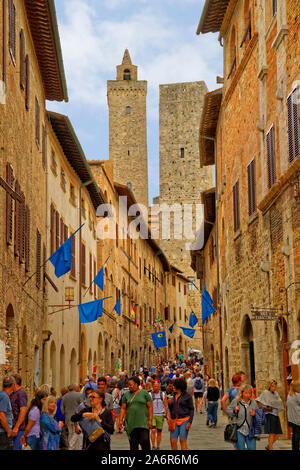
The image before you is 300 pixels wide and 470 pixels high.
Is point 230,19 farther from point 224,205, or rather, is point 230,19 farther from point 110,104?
point 110,104

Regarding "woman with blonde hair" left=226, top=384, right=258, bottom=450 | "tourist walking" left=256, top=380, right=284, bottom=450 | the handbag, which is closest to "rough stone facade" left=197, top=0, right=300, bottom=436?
"tourist walking" left=256, top=380, right=284, bottom=450

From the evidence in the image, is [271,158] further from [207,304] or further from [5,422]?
→ [207,304]

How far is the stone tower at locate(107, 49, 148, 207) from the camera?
82438 mm

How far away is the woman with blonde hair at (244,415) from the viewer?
10367mm

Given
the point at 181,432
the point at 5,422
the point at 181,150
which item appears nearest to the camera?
the point at 5,422

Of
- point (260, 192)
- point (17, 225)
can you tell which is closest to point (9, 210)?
point (17, 225)

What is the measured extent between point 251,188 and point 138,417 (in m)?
9.35

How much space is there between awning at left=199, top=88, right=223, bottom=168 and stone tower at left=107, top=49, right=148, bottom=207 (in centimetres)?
5064

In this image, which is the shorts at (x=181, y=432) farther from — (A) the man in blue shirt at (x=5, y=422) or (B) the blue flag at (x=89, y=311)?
(B) the blue flag at (x=89, y=311)

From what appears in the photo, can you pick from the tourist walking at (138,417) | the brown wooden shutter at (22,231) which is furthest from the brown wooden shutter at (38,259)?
the tourist walking at (138,417)

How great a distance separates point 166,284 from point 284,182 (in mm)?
52920

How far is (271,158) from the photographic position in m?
16.2

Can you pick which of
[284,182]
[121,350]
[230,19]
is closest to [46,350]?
[284,182]
